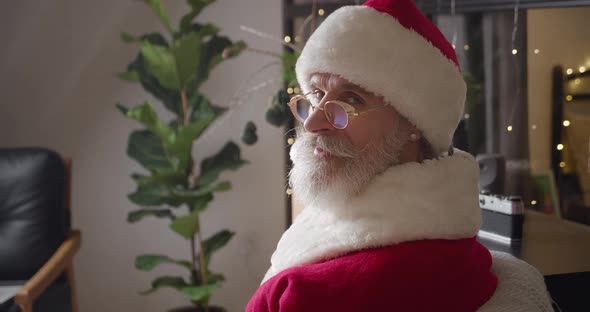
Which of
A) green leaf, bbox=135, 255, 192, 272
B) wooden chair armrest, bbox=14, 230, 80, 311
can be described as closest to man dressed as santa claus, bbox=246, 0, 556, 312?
wooden chair armrest, bbox=14, 230, 80, 311

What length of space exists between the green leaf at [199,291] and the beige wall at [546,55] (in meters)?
1.40

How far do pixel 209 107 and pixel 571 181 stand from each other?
4.75 ft

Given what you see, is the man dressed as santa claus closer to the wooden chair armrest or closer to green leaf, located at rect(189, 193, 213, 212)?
the wooden chair armrest

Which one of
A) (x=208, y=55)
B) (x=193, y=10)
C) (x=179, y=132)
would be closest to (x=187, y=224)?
(x=179, y=132)

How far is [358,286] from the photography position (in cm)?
77

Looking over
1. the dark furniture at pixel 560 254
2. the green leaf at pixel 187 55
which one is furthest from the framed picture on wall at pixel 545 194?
the green leaf at pixel 187 55

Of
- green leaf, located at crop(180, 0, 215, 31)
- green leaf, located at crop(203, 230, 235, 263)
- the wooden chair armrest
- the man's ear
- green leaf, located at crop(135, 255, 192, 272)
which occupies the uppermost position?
green leaf, located at crop(180, 0, 215, 31)

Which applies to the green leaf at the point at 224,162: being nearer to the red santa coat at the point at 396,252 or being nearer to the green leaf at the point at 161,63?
the green leaf at the point at 161,63

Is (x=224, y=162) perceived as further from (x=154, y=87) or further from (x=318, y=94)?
(x=318, y=94)

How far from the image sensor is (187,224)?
2379mm

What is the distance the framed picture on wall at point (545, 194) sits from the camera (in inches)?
71.4

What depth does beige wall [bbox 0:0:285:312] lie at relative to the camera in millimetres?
2799

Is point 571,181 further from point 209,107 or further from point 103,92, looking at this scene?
point 103,92

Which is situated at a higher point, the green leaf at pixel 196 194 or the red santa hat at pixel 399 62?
the red santa hat at pixel 399 62
